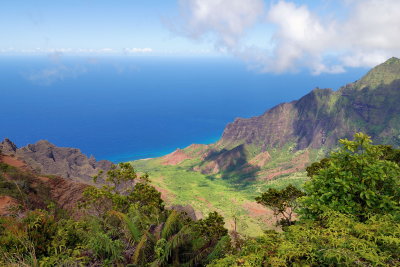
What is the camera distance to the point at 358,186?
35.6 ft

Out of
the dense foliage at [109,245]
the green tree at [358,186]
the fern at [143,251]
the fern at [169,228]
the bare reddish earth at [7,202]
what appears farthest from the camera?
the bare reddish earth at [7,202]

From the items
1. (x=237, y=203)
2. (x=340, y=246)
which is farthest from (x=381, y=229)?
(x=237, y=203)

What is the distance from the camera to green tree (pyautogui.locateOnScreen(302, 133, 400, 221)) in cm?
1080

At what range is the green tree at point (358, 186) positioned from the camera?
10.8m

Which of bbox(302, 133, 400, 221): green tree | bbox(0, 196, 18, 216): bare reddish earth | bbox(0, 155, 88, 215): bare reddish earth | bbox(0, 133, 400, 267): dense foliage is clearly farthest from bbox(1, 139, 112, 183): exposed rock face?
bbox(302, 133, 400, 221): green tree

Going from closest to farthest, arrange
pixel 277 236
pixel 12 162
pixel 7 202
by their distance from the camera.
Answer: pixel 277 236, pixel 7 202, pixel 12 162

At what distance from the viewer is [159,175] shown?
15838 centimetres

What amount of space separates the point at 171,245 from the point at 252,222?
8349 cm

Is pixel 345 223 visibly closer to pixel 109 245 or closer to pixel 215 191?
pixel 109 245

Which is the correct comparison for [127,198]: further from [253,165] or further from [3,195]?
[253,165]

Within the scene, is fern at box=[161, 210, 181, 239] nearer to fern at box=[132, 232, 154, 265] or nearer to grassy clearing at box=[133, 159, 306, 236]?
fern at box=[132, 232, 154, 265]

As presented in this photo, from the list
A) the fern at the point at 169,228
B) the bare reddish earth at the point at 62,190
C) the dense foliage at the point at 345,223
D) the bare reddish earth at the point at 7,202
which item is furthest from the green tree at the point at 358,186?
the bare reddish earth at the point at 62,190

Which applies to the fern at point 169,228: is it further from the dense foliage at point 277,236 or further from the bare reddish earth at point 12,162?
the bare reddish earth at point 12,162

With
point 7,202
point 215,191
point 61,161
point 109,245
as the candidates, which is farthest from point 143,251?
point 215,191
